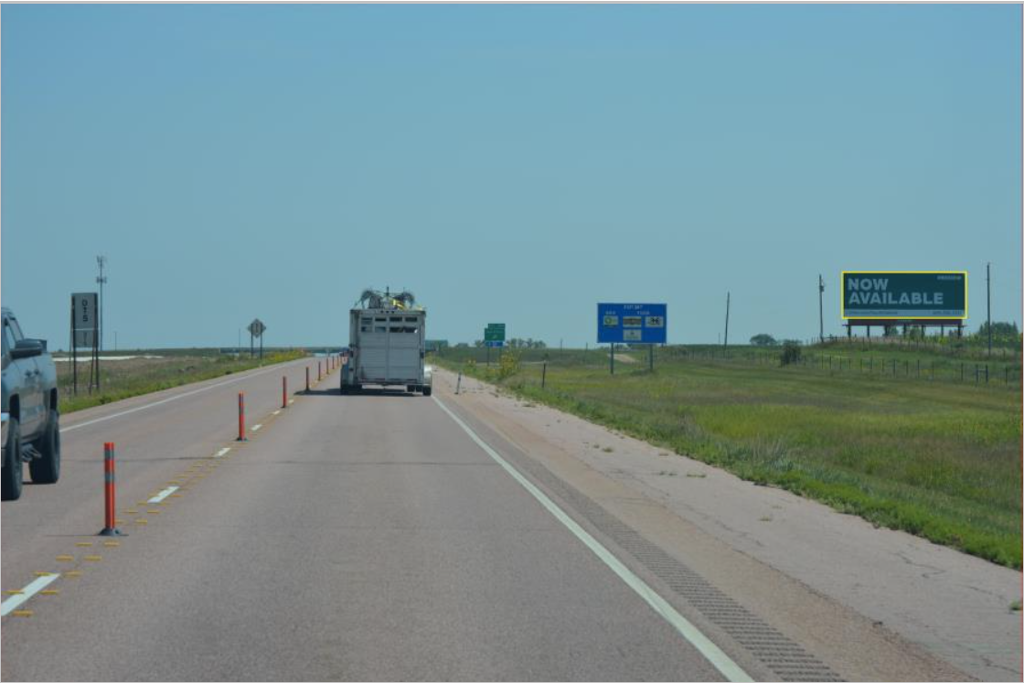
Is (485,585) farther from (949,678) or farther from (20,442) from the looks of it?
(20,442)

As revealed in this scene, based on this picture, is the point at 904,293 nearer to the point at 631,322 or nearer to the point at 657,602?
the point at 631,322

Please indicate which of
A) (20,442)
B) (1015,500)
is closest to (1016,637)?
(20,442)

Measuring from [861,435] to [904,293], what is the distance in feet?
215

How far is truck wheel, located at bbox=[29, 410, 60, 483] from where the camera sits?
19.2 meters

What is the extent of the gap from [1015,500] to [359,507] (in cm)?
1306

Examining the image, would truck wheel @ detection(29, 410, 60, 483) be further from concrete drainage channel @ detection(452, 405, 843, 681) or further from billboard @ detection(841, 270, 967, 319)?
billboard @ detection(841, 270, 967, 319)

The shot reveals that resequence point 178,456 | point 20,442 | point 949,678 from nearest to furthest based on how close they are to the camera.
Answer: point 949,678 → point 20,442 → point 178,456

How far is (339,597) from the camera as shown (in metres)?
10.8

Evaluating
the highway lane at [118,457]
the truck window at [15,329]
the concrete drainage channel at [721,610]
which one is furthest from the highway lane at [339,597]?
the truck window at [15,329]

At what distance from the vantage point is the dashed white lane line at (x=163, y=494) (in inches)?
680

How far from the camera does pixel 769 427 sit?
41.8 meters

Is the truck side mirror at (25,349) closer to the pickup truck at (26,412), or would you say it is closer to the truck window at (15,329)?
the pickup truck at (26,412)

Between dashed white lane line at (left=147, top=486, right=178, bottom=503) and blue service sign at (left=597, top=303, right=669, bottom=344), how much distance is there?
231ft

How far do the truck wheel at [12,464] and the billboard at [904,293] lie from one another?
89.3m
